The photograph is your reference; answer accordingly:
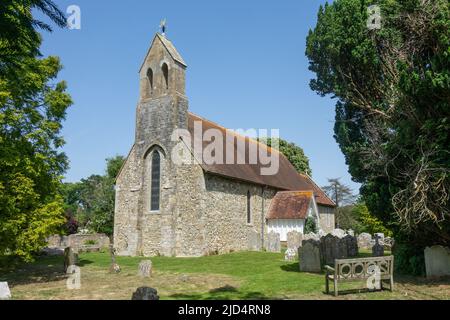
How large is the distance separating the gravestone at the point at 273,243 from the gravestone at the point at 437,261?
41.8ft

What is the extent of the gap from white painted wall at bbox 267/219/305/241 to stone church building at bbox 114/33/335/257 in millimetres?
144

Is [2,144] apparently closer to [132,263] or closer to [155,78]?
[132,263]

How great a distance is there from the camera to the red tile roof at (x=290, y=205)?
28.3 m

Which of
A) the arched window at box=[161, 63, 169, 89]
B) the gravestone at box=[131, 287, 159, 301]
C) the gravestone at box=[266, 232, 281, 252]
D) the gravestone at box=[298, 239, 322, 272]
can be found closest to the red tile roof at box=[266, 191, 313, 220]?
the gravestone at box=[266, 232, 281, 252]

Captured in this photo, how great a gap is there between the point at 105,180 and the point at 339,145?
95.9 ft

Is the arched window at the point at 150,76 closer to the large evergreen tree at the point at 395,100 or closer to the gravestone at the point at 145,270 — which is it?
the large evergreen tree at the point at 395,100

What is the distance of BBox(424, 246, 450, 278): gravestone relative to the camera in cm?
1251

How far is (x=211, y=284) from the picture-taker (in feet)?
41.9

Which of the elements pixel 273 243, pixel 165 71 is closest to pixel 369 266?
pixel 273 243

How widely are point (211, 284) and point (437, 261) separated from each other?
281 inches

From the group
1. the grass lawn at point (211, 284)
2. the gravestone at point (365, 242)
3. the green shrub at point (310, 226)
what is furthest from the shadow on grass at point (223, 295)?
the gravestone at point (365, 242)

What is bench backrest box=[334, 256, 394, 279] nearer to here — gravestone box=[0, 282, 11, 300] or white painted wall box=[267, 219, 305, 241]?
gravestone box=[0, 282, 11, 300]

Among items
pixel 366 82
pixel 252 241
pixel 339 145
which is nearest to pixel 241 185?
pixel 252 241

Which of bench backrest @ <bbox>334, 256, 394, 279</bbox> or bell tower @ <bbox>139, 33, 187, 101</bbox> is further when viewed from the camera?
bell tower @ <bbox>139, 33, 187, 101</bbox>
